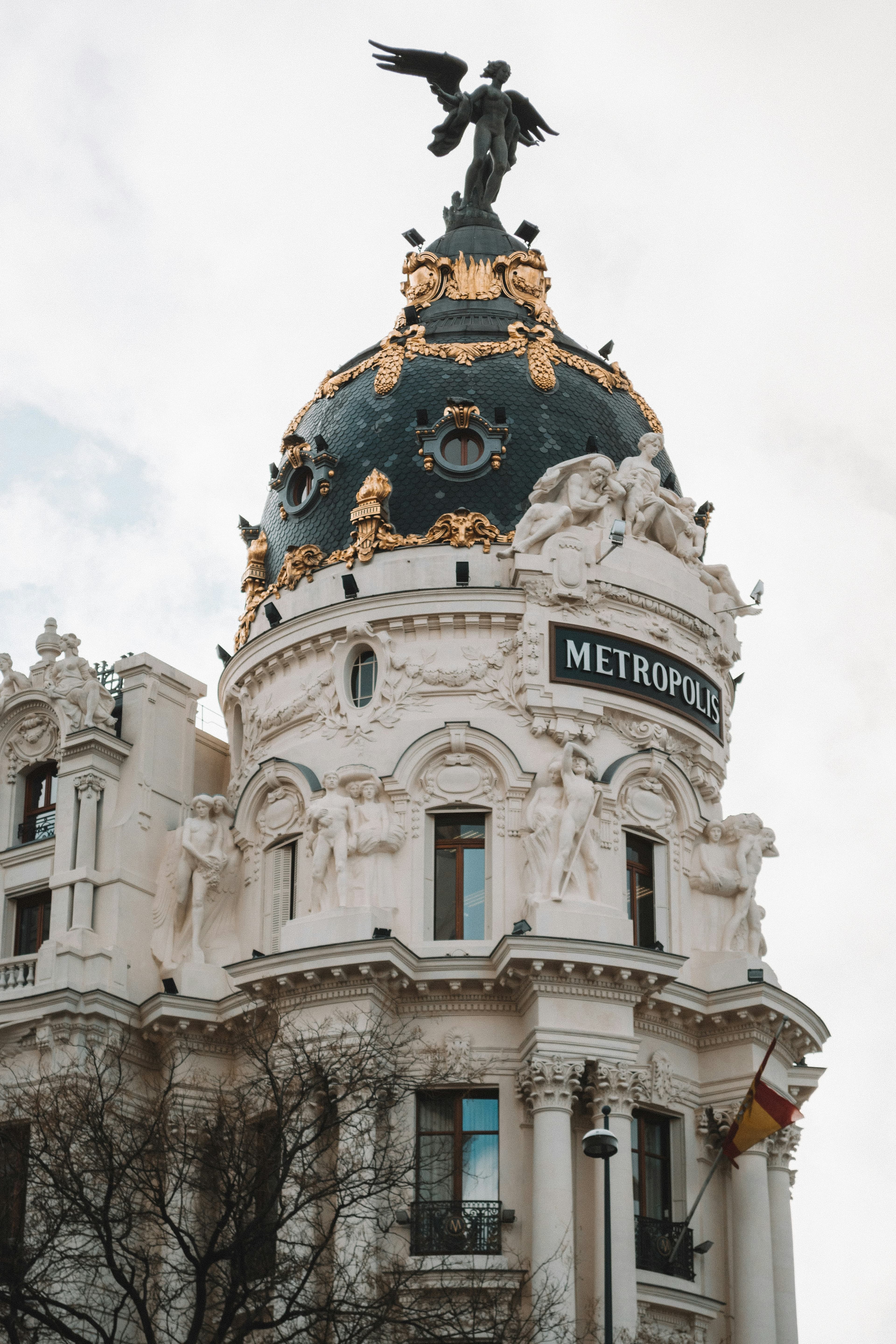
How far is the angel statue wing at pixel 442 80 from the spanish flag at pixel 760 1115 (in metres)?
24.3

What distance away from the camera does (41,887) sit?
145 feet

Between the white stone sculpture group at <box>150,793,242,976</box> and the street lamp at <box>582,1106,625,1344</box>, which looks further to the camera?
the white stone sculpture group at <box>150,793,242,976</box>

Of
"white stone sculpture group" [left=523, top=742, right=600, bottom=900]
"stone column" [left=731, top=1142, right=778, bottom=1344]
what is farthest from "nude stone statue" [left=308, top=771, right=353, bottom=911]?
"stone column" [left=731, top=1142, right=778, bottom=1344]

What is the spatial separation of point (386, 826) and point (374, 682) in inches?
125

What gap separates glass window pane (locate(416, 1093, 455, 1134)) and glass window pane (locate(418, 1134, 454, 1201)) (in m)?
0.16

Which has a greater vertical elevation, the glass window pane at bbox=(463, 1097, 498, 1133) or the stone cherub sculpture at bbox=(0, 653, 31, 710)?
the stone cherub sculpture at bbox=(0, 653, 31, 710)

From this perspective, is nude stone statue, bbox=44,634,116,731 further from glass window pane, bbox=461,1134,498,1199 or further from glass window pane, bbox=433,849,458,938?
glass window pane, bbox=461,1134,498,1199

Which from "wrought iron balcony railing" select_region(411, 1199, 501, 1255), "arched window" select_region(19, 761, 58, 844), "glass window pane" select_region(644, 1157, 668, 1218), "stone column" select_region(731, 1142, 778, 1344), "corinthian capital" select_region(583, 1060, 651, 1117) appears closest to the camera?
"wrought iron balcony railing" select_region(411, 1199, 501, 1255)

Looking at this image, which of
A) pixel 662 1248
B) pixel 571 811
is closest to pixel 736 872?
pixel 571 811

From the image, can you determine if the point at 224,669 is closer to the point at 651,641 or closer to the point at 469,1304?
the point at 651,641

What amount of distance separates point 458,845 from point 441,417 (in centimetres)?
920

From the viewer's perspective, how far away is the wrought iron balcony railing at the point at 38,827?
45.1 meters

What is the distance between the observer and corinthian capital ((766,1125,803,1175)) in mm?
41438

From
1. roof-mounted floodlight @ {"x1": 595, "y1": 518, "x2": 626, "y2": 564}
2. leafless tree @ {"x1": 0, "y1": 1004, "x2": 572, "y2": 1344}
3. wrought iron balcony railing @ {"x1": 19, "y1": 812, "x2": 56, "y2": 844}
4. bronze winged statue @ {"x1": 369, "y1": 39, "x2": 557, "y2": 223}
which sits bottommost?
leafless tree @ {"x1": 0, "y1": 1004, "x2": 572, "y2": 1344}
